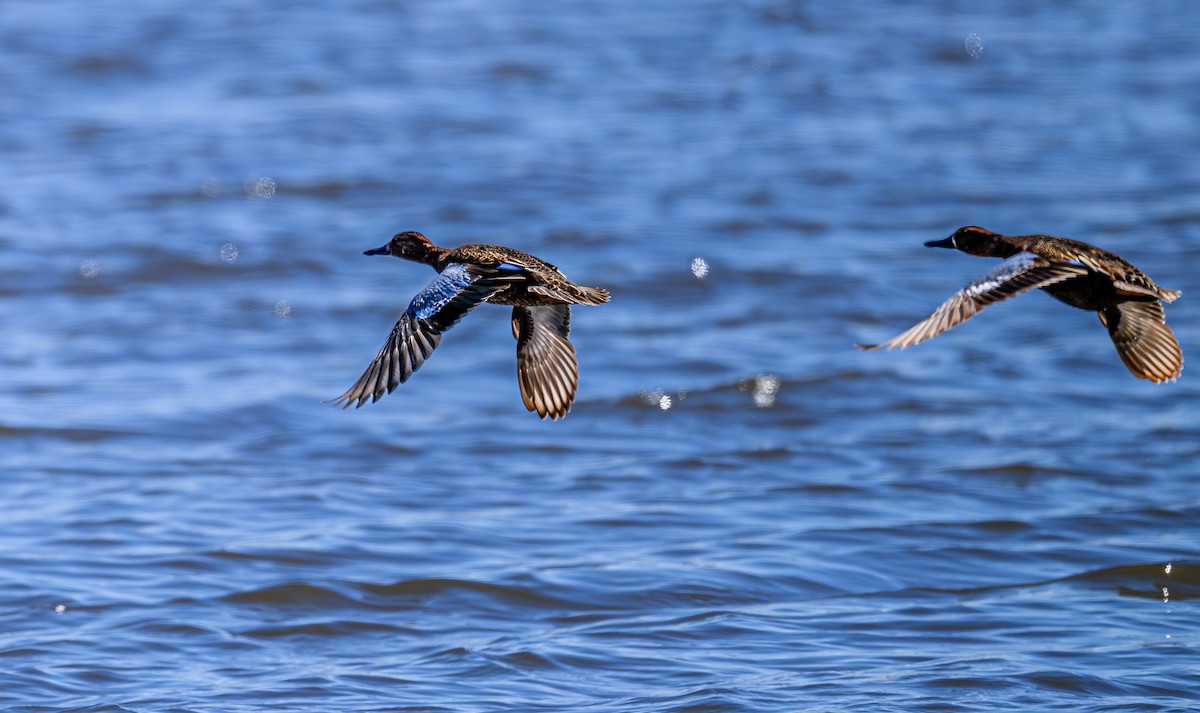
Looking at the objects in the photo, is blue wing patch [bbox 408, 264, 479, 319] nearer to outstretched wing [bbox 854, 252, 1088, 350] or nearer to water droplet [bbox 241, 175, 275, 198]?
outstretched wing [bbox 854, 252, 1088, 350]

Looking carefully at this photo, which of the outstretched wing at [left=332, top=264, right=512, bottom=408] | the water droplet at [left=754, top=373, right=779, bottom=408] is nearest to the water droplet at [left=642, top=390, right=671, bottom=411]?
the water droplet at [left=754, top=373, right=779, bottom=408]

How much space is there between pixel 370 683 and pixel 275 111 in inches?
→ 361

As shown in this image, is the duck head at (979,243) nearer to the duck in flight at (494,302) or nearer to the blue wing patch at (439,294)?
the duck in flight at (494,302)

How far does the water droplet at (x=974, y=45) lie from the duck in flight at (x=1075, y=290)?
1071 cm

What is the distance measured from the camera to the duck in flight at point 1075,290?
16.0 feet

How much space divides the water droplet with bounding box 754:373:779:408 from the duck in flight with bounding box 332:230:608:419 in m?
3.27

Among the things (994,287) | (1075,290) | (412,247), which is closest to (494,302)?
(412,247)

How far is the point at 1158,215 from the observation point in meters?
12.2

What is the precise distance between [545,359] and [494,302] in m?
0.69

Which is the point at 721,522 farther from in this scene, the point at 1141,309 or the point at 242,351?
the point at 242,351

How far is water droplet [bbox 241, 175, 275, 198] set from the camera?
12828mm

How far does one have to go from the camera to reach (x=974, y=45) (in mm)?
16188

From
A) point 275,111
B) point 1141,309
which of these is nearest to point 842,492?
point 1141,309

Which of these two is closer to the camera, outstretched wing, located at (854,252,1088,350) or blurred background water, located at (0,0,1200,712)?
outstretched wing, located at (854,252,1088,350)
